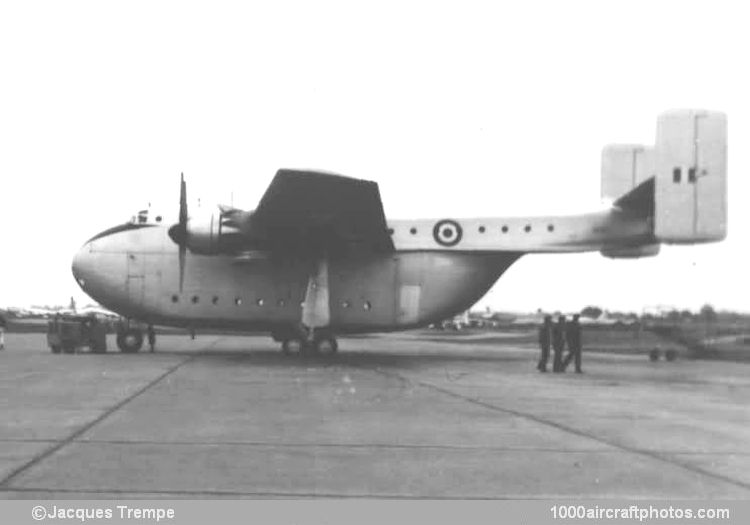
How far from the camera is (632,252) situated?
85.4ft

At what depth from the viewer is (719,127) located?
2139 centimetres

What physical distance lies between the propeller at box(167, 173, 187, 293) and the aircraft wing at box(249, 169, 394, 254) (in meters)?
1.95

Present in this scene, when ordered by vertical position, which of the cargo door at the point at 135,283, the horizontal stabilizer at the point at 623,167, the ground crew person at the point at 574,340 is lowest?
the ground crew person at the point at 574,340

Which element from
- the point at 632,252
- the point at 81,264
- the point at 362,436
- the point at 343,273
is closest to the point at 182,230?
the point at 81,264

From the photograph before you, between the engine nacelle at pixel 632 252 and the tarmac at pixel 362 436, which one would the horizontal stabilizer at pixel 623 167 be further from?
the tarmac at pixel 362 436

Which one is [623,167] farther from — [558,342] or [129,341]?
[129,341]

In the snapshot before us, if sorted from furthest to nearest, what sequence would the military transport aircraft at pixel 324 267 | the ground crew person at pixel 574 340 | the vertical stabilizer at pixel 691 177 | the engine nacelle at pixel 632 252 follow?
1. the engine nacelle at pixel 632 252
2. the military transport aircraft at pixel 324 267
3. the ground crew person at pixel 574 340
4. the vertical stabilizer at pixel 691 177

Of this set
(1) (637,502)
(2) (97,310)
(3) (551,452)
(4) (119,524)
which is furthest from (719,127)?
(2) (97,310)

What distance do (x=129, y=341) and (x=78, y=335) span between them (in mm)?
1954

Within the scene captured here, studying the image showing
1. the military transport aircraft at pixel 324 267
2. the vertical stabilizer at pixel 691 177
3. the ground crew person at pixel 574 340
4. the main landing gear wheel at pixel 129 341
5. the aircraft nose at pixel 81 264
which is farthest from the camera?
the main landing gear wheel at pixel 129 341

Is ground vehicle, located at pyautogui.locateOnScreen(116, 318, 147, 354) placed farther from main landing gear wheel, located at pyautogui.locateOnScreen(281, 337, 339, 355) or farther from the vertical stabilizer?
the vertical stabilizer

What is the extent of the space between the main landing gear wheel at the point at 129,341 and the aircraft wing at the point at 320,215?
18.3ft

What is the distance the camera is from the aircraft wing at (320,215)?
2106cm

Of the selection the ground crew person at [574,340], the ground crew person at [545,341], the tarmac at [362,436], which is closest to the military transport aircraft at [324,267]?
the ground crew person at [545,341]
